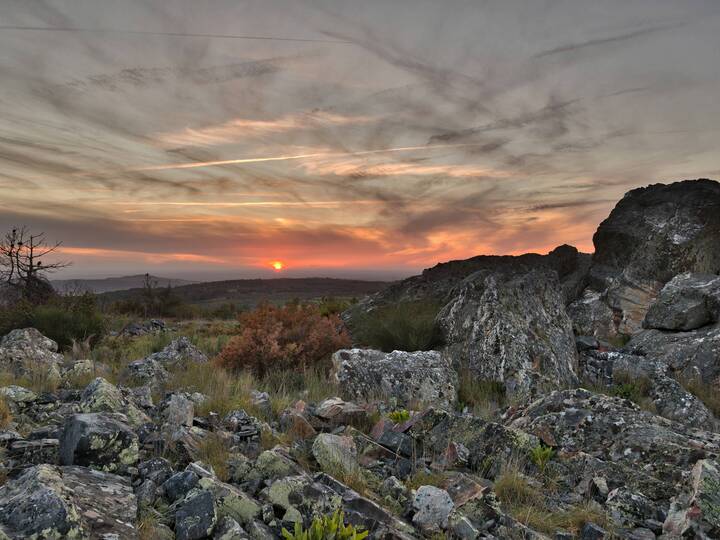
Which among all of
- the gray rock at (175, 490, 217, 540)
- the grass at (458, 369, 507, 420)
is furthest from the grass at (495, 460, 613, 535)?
the grass at (458, 369, 507, 420)

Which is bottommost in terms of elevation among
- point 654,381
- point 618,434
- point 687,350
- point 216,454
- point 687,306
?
point 654,381

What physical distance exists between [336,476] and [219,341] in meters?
11.1

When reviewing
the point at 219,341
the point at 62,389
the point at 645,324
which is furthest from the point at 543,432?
the point at 219,341

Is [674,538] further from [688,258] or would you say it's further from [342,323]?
[688,258]

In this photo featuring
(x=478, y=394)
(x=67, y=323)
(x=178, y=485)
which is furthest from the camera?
(x=67, y=323)

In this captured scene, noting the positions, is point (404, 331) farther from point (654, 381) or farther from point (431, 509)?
point (431, 509)

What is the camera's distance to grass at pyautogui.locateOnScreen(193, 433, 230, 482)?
4.07m

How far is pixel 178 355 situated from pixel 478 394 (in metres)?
6.66

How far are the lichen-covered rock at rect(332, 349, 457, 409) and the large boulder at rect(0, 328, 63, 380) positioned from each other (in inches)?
194

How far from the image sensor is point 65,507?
2.74 meters

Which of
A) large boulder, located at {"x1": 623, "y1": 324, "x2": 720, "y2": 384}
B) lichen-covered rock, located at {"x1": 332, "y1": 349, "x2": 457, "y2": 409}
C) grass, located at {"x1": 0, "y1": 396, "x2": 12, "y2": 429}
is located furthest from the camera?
large boulder, located at {"x1": 623, "y1": 324, "x2": 720, "y2": 384}

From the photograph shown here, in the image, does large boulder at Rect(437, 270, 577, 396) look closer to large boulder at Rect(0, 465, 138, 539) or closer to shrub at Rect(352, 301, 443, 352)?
shrub at Rect(352, 301, 443, 352)

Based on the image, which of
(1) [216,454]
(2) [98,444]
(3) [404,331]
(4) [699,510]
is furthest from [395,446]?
(3) [404,331]

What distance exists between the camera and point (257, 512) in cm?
342
